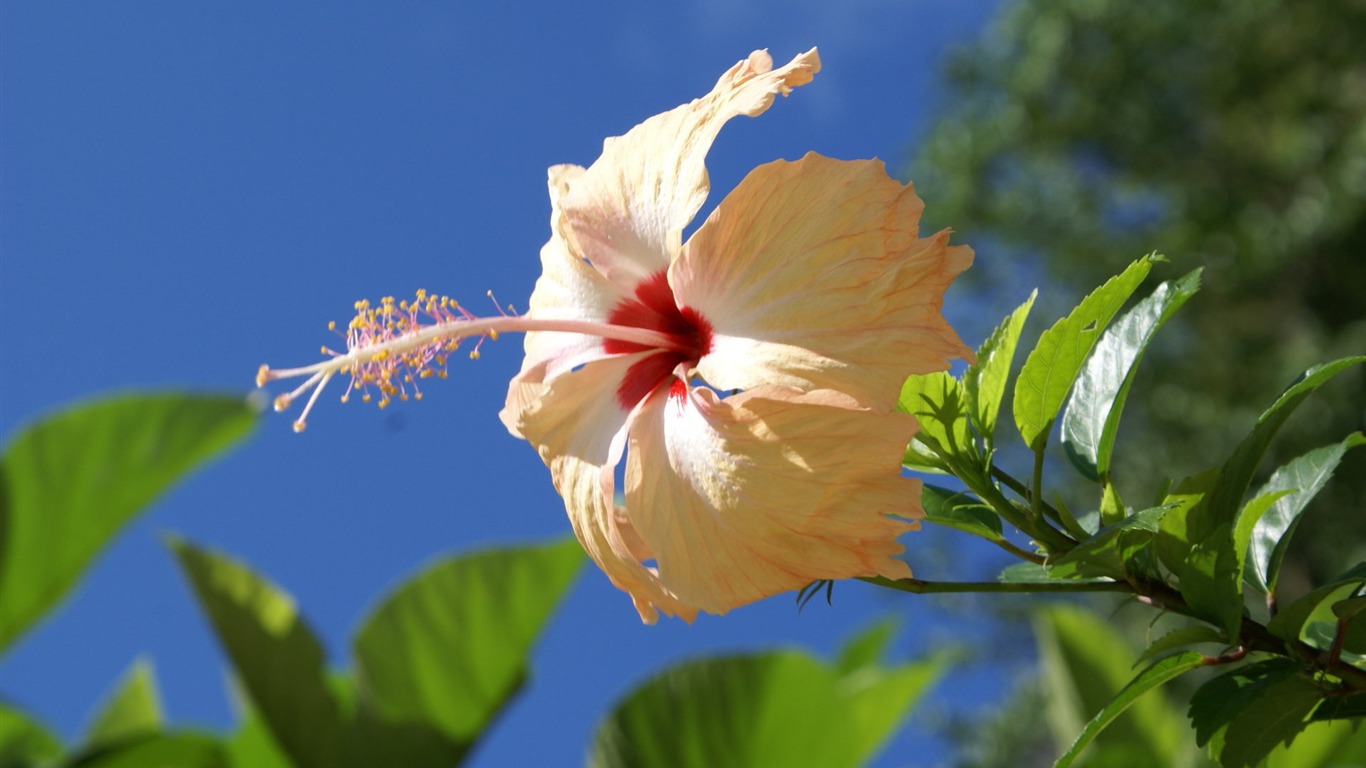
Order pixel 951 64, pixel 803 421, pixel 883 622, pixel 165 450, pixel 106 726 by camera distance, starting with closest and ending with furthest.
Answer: pixel 803 421, pixel 165 450, pixel 106 726, pixel 883 622, pixel 951 64

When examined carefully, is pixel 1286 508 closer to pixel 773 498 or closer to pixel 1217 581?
pixel 1217 581

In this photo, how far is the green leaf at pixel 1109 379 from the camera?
2.38 feet

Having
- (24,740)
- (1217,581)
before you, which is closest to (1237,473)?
(1217,581)

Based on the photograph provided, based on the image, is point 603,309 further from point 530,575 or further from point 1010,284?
point 1010,284

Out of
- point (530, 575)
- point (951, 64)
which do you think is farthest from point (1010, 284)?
point (530, 575)

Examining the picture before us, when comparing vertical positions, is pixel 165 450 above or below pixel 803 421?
above

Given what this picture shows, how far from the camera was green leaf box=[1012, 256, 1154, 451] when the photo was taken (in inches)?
27.1

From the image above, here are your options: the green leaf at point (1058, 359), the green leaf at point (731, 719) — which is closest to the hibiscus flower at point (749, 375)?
the green leaf at point (1058, 359)

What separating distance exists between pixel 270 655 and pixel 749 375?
194 cm

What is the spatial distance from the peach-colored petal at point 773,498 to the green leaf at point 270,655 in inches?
73.4

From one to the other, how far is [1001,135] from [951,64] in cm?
96

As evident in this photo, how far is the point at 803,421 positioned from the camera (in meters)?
0.61

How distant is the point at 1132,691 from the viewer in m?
0.67

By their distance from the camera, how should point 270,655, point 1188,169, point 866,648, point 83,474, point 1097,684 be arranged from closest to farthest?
point 83,474, point 270,655, point 1097,684, point 866,648, point 1188,169
